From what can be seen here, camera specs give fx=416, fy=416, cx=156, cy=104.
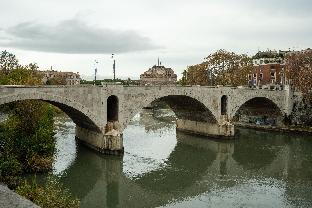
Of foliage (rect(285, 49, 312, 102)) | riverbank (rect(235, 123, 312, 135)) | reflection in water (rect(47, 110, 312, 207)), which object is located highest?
foliage (rect(285, 49, 312, 102))

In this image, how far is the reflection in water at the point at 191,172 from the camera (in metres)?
27.3

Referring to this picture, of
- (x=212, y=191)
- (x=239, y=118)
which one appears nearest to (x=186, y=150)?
(x=212, y=191)

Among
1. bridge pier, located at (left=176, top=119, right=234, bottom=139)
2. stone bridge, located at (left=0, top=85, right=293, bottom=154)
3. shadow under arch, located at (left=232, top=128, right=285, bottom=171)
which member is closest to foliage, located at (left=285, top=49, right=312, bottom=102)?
stone bridge, located at (left=0, top=85, right=293, bottom=154)

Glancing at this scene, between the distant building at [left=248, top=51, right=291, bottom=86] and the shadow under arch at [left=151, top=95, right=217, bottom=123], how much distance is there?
24.7 metres

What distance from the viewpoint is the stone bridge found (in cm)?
3493

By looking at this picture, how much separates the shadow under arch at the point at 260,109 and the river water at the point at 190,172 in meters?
8.81

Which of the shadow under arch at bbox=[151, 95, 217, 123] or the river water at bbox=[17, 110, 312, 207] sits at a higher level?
the shadow under arch at bbox=[151, 95, 217, 123]

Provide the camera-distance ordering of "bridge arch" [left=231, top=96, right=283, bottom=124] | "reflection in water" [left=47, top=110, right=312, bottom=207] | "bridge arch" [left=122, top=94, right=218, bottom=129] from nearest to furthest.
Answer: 1. "reflection in water" [left=47, top=110, right=312, bottom=207]
2. "bridge arch" [left=122, top=94, right=218, bottom=129]
3. "bridge arch" [left=231, top=96, right=283, bottom=124]

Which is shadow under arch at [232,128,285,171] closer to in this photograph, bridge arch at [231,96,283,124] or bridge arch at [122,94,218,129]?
bridge arch at [122,94,218,129]

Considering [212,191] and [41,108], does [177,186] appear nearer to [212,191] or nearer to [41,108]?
[212,191]

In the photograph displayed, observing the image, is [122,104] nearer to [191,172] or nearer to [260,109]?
[191,172]

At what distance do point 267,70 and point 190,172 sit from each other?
1793 inches

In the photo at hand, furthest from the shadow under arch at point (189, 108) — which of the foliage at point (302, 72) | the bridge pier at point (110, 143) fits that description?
the foliage at point (302, 72)

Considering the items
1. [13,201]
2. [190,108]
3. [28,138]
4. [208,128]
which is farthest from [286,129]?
[13,201]
